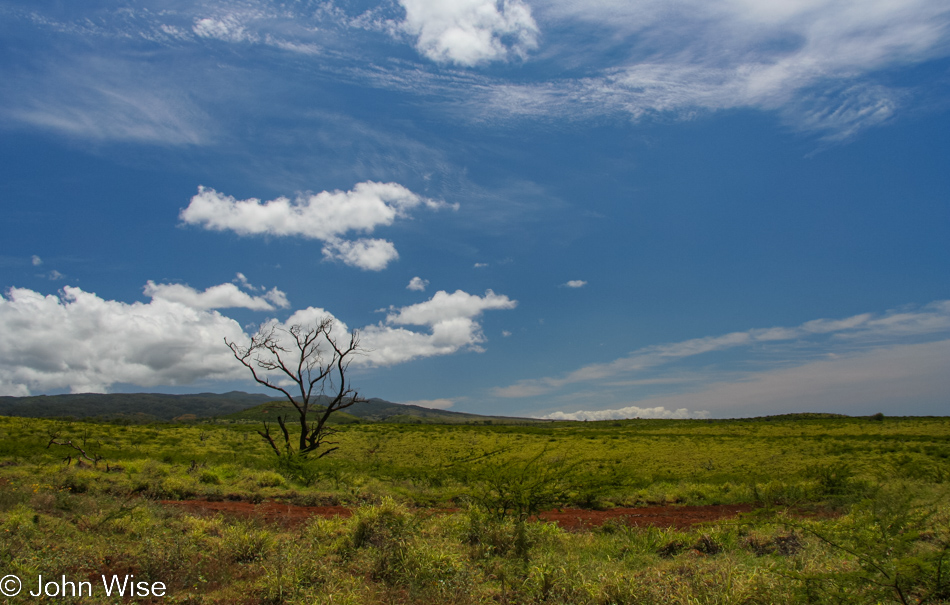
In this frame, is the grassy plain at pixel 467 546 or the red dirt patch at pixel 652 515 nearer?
the grassy plain at pixel 467 546

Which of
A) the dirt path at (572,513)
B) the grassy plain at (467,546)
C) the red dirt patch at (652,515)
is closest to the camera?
the grassy plain at (467,546)

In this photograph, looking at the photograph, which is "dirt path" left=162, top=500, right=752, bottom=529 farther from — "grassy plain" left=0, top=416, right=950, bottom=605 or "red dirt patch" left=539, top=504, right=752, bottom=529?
"grassy plain" left=0, top=416, right=950, bottom=605

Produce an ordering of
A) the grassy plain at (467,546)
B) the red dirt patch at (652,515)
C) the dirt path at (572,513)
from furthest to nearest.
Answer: the red dirt patch at (652,515) → the dirt path at (572,513) → the grassy plain at (467,546)

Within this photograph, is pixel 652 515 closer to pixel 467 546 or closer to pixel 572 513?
pixel 572 513

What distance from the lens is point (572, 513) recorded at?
1539cm

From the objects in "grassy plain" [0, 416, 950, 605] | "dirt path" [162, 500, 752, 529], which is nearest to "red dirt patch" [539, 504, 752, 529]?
"dirt path" [162, 500, 752, 529]

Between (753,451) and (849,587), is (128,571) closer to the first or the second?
(849,587)

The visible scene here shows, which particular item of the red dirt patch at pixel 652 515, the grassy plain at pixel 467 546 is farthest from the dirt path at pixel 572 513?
the grassy plain at pixel 467 546

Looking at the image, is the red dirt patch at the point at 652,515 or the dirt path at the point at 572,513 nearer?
the dirt path at the point at 572,513

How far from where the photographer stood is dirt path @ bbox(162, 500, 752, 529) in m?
11.6

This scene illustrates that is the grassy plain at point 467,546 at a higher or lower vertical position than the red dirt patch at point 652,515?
higher

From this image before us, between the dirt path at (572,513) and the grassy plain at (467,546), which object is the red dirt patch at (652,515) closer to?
the dirt path at (572,513)

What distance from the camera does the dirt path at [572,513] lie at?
37.9ft

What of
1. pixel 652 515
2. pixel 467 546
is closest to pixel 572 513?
pixel 652 515
